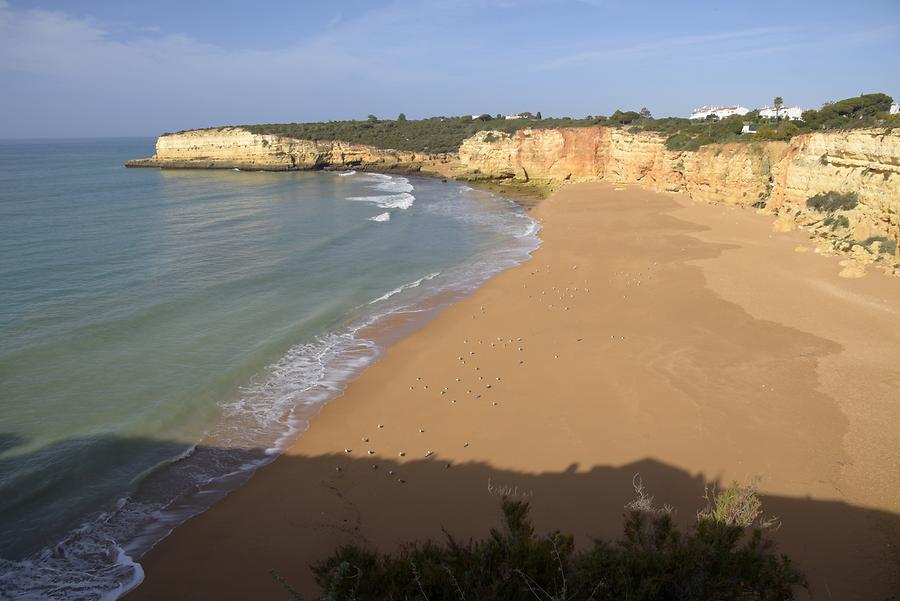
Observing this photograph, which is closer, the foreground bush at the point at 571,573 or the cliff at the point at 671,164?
the foreground bush at the point at 571,573

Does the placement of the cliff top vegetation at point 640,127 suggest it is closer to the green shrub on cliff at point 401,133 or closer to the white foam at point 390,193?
the green shrub on cliff at point 401,133

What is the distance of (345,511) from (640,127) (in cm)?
4377

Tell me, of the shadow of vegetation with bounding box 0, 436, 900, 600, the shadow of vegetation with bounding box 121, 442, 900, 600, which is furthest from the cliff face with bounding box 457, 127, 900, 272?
the shadow of vegetation with bounding box 0, 436, 900, 600

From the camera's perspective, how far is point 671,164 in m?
38.1

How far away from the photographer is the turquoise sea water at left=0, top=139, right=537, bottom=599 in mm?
8328

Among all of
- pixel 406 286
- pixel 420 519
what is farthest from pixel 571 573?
pixel 406 286

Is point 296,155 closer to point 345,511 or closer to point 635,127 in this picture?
point 635,127

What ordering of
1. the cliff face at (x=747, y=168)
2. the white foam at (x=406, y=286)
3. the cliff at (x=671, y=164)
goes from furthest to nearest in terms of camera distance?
the cliff at (x=671, y=164) < the cliff face at (x=747, y=168) < the white foam at (x=406, y=286)

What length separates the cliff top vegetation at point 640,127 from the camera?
32875 millimetres

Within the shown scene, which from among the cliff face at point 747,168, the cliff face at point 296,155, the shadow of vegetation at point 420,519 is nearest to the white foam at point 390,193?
the cliff face at point 296,155

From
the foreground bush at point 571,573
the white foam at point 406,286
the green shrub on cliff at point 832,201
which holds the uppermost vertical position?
the green shrub on cliff at point 832,201

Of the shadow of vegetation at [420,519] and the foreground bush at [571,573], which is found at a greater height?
the foreground bush at [571,573]

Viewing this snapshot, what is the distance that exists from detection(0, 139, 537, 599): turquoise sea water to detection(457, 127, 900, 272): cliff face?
41.1 ft

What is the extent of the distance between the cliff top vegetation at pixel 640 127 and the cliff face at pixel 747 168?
1.49 meters
